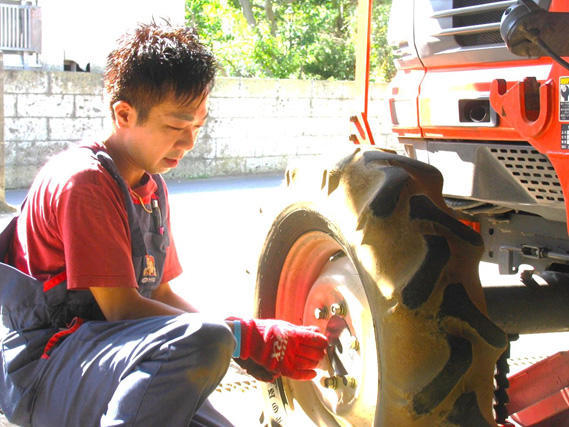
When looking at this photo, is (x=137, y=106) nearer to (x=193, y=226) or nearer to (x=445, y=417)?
(x=445, y=417)

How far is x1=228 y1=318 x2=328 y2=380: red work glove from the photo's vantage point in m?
2.44

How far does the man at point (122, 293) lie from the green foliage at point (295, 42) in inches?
632

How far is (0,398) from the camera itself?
2.53 meters

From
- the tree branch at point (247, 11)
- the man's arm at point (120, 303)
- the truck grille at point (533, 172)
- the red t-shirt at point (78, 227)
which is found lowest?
the man's arm at point (120, 303)

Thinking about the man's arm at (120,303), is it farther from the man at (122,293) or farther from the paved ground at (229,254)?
the paved ground at (229,254)

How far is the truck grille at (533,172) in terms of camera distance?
7.41ft

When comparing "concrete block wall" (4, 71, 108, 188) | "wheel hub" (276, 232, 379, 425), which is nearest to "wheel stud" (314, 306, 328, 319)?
"wheel hub" (276, 232, 379, 425)

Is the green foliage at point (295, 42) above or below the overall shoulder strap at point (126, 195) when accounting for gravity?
above

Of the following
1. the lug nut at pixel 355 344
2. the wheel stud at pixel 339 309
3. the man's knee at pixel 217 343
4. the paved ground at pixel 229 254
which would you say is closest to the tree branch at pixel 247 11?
the paved ground at pixel 229 254

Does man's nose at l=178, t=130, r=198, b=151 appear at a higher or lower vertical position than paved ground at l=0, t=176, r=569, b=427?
higher

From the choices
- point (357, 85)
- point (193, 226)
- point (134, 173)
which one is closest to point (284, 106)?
point (193, 226)

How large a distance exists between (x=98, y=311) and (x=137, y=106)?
0.63m

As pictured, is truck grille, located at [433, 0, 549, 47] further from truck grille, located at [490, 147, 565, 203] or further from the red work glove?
the red work glove

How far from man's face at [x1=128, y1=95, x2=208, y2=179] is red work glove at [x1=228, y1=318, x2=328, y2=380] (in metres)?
0.56
